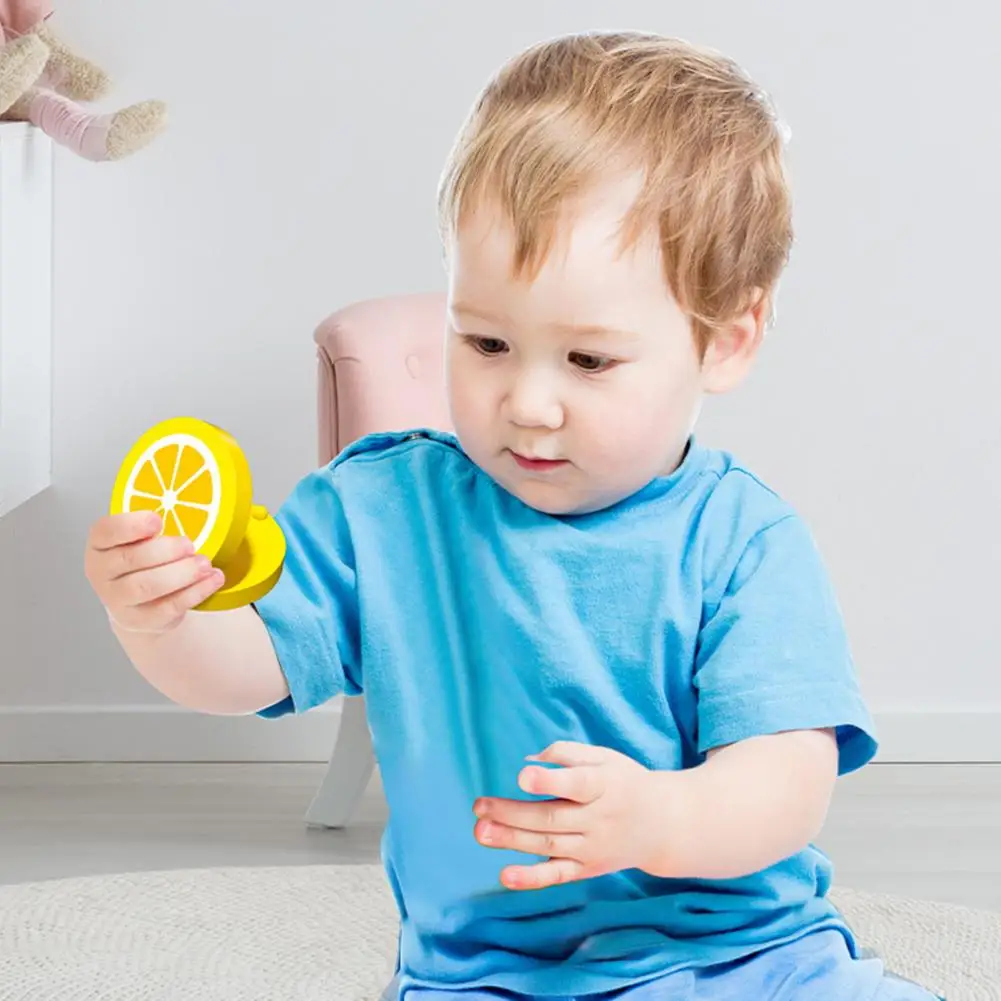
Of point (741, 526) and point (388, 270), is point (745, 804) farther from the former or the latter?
point (388, 270)

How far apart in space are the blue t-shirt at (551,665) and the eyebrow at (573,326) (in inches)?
4.3

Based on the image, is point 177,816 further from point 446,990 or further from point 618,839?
point 618,839

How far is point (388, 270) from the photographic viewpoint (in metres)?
2.18

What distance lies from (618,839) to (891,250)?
5.38 ft

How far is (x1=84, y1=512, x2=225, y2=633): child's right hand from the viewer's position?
2.35ft

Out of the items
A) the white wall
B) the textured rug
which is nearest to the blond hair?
the textured rug

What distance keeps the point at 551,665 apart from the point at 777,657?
0.11 m

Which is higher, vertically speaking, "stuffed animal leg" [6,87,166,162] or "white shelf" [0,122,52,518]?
"stuffed animal leg" [6,87,166,162]

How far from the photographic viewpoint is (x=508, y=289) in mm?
776

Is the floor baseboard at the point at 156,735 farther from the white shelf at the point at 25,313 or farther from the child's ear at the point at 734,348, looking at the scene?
the child's ear at the point at 734,348

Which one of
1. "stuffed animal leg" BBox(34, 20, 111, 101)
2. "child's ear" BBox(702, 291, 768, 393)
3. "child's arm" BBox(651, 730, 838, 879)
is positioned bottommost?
"child's arm" BBox(651, 730, 838, 879)

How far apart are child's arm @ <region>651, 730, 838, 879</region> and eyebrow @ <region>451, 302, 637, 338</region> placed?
0.20 m

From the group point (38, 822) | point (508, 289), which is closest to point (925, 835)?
point (38, 822)

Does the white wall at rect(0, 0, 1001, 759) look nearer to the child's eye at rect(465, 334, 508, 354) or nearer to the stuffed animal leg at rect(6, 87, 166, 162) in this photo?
the stuffed animal leg at rect(6, 87, 166, 162)
